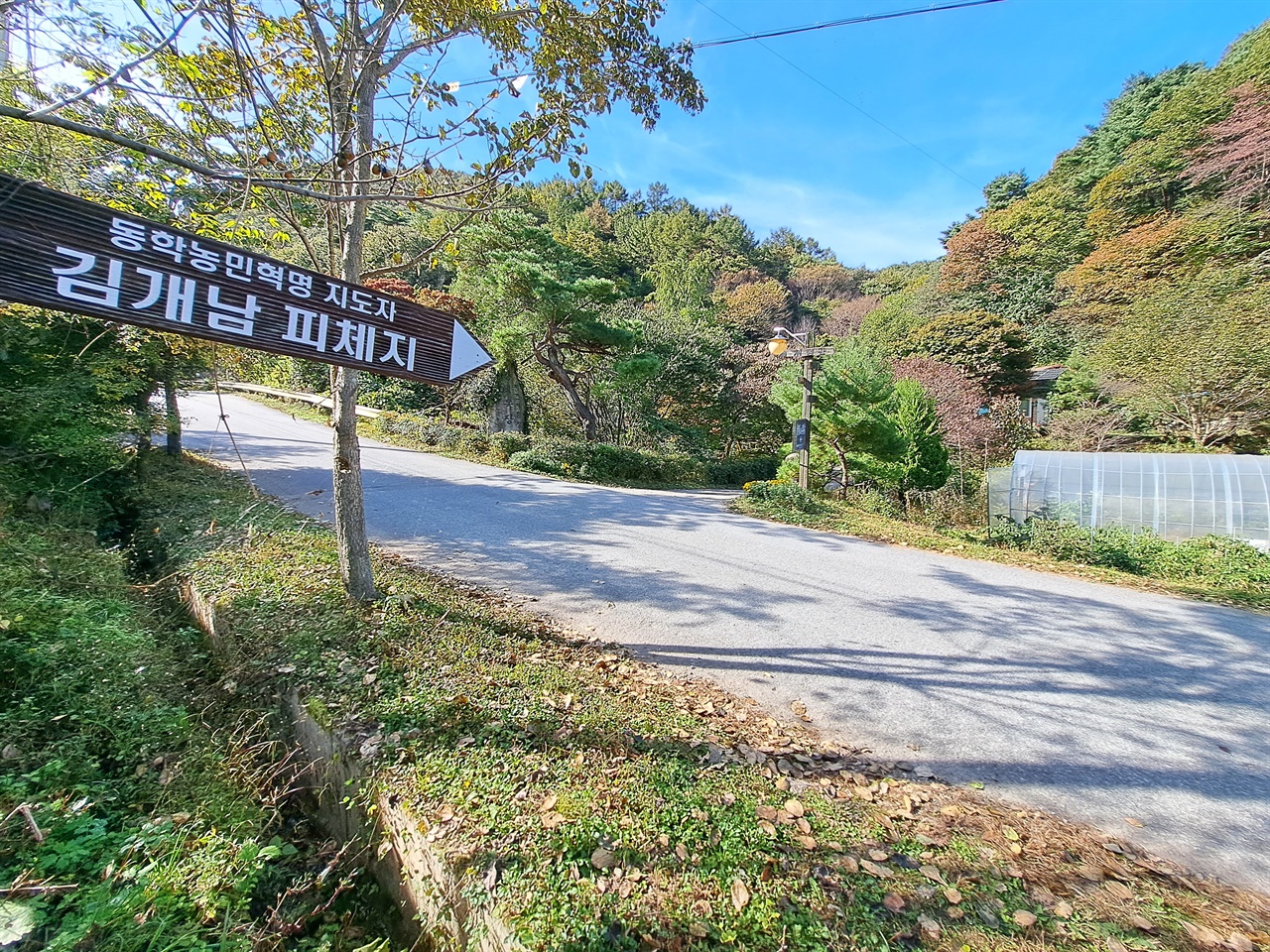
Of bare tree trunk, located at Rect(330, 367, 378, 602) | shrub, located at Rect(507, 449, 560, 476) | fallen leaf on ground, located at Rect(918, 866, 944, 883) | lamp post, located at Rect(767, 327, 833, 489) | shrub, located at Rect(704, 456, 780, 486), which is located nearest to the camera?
fallen leaf on ground, located at Rect(918, 866, 944, 883)

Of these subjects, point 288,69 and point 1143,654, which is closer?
point 288,69

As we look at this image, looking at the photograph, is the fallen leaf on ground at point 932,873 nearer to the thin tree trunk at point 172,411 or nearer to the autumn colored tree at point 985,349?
the thin tree trunk at point 172,411

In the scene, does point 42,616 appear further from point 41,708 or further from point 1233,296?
point 1233,296

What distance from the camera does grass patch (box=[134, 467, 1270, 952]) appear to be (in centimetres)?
145

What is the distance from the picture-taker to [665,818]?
5.83 feet

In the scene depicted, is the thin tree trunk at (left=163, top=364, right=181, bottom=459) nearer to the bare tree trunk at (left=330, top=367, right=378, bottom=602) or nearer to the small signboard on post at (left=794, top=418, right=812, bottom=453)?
the bare tree trunk at (left=330, top=367, right=378, bottom=602)

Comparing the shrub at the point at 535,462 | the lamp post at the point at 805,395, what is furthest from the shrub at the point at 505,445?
the lamp post at the point at 805,395

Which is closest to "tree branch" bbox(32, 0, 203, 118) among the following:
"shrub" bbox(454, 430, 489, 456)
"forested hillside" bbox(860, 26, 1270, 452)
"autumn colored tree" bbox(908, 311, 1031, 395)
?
"shrub" bbox(454, 430, 489, 456)

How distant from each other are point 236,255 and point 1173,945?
390 cm

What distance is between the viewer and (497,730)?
2.16m

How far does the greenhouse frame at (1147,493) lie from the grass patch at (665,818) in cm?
742

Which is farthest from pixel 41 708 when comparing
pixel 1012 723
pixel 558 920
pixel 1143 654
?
pixel 1143 654

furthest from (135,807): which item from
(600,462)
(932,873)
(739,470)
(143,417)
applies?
(739,470)

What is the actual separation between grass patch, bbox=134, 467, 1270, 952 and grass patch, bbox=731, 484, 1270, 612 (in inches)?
195
